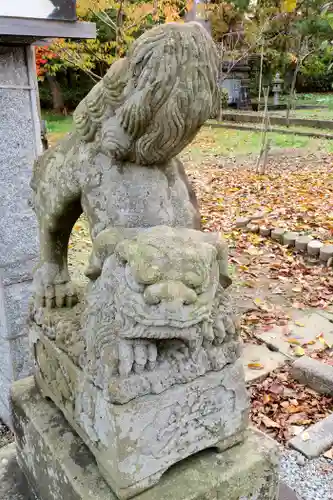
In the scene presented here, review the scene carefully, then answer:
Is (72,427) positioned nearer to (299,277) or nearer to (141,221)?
(141,221)

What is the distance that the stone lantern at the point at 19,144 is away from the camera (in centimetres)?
242

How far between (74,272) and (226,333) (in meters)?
3.67

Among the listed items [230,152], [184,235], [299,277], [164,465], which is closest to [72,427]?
[164,465]

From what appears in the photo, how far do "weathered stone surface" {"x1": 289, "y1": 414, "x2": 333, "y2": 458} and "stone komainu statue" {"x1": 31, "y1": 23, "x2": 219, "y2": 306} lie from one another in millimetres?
1718

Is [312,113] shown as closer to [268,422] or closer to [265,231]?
[265,231]

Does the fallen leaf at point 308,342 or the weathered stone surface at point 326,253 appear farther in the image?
the weathered stone surface at point 326,253

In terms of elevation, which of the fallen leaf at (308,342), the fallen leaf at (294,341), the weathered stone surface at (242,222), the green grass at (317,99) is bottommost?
the fallen leaf at (308,342)

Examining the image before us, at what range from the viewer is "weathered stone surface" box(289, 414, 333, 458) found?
8.66 ft

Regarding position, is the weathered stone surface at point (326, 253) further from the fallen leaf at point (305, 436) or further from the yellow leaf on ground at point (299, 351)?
the fallen leaf at point (305, 436)

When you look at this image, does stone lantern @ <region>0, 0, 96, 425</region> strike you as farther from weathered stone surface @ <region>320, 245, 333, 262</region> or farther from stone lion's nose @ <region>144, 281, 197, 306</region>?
weathered stone surface @ <region>320, 245, 333, 262</region>

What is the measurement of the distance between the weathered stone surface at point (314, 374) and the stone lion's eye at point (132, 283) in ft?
7.90

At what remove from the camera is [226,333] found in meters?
1.35

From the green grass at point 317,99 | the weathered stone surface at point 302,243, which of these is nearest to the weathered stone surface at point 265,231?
the weathered stone surface at point 302,243

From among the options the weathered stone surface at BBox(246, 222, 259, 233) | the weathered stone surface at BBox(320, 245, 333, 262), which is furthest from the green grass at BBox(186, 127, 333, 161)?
the weathered stone surface at BBox(320, 245, 333, 262)
